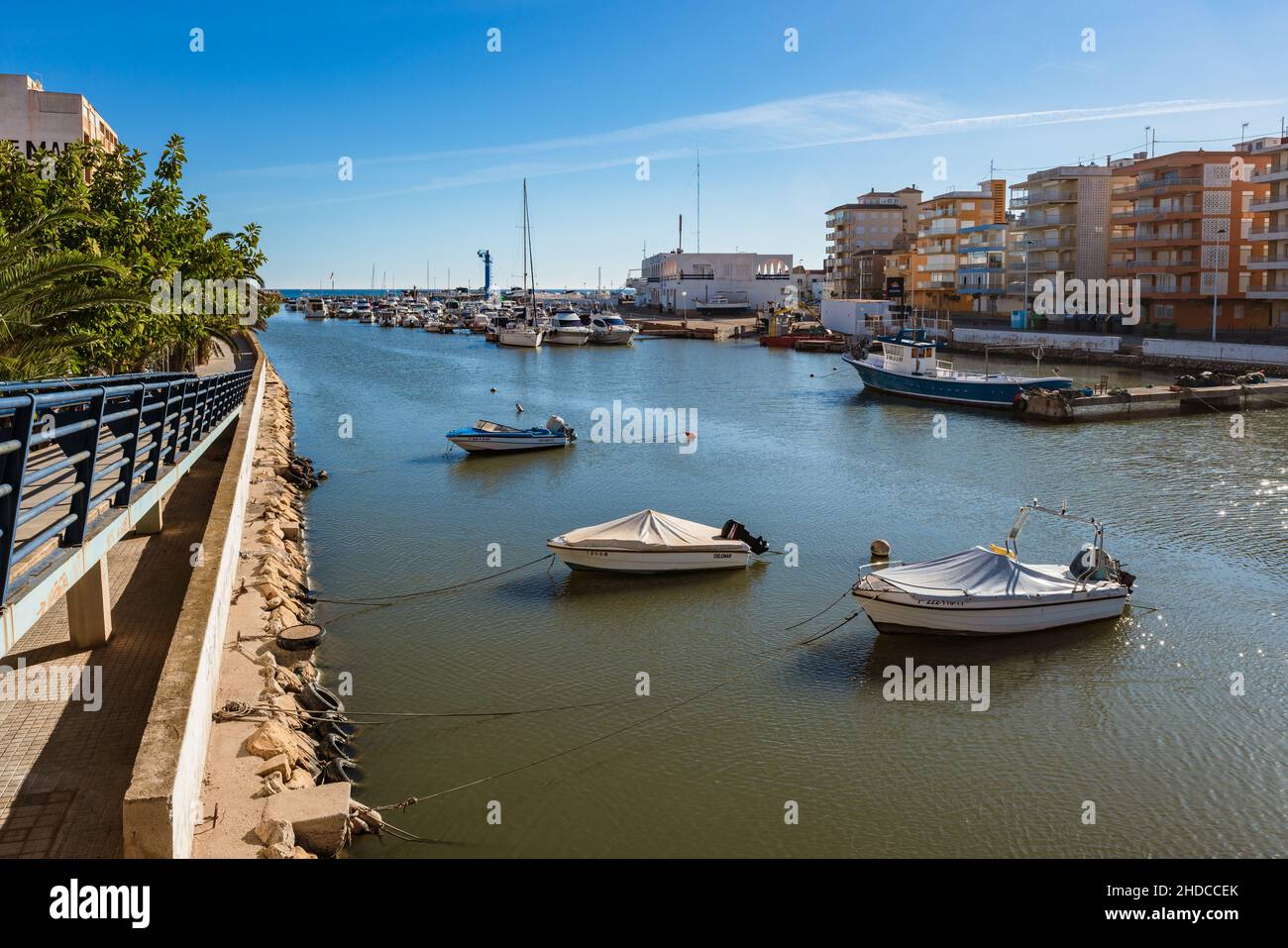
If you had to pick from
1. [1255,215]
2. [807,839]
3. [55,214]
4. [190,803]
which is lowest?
[807,839]

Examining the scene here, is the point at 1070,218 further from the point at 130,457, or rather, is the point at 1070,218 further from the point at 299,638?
the point at 130,457

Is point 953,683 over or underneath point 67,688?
underneath

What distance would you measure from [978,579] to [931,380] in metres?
36.1

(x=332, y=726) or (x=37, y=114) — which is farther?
(x=37, y=114)

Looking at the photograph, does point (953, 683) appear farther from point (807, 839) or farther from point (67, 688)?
point (67, 688)

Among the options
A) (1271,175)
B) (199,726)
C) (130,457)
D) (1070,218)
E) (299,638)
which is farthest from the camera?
(1070,218)

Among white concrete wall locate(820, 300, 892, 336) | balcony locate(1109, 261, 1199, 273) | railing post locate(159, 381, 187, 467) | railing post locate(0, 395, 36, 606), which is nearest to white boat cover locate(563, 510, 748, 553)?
railing post locate(159, 381, 187, 467)

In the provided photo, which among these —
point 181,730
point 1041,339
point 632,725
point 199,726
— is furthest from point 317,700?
point 1041,339

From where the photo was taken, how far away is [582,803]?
12375 mm

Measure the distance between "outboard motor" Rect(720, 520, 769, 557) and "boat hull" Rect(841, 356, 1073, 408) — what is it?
1183 inches

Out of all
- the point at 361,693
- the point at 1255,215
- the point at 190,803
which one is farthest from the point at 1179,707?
the point at 1255,215

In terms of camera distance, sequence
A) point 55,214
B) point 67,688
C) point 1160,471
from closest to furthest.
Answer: point 67,688
point 55,214
point 1160,471

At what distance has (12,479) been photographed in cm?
571
